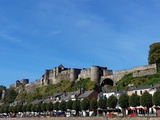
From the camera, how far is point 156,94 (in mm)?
44406

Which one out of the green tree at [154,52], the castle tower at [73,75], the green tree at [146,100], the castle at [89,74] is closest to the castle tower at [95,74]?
the castle at [89,74]

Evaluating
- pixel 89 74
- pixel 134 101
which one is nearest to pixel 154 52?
pixel 134 101

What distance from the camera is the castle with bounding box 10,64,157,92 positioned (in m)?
72.4

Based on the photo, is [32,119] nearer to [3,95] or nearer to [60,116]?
[60,116]

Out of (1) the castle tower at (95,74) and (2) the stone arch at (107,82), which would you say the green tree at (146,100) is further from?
(1) the castle tower at (95,74)

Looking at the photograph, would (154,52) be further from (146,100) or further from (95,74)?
(146,100)

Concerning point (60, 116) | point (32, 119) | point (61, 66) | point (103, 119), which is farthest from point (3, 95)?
point (103, 119)

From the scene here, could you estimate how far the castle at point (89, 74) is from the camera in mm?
72375

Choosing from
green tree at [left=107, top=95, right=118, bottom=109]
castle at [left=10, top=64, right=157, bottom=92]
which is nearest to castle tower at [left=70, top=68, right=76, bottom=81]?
castle at [left=10, top=64, right=157, bottom=92]

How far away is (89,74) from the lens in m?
88.7

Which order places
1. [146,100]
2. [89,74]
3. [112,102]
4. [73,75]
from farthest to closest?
1. [73,75]
2. [89,74]
3. [112,102]
4. [146,100]

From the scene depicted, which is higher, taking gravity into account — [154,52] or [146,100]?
[154,52]

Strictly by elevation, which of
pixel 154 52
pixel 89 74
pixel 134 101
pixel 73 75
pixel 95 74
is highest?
pixel 154 52

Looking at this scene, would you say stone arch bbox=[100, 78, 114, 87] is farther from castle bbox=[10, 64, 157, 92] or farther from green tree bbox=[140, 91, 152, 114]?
green tree bbox=[140, 91, 152, 114]
